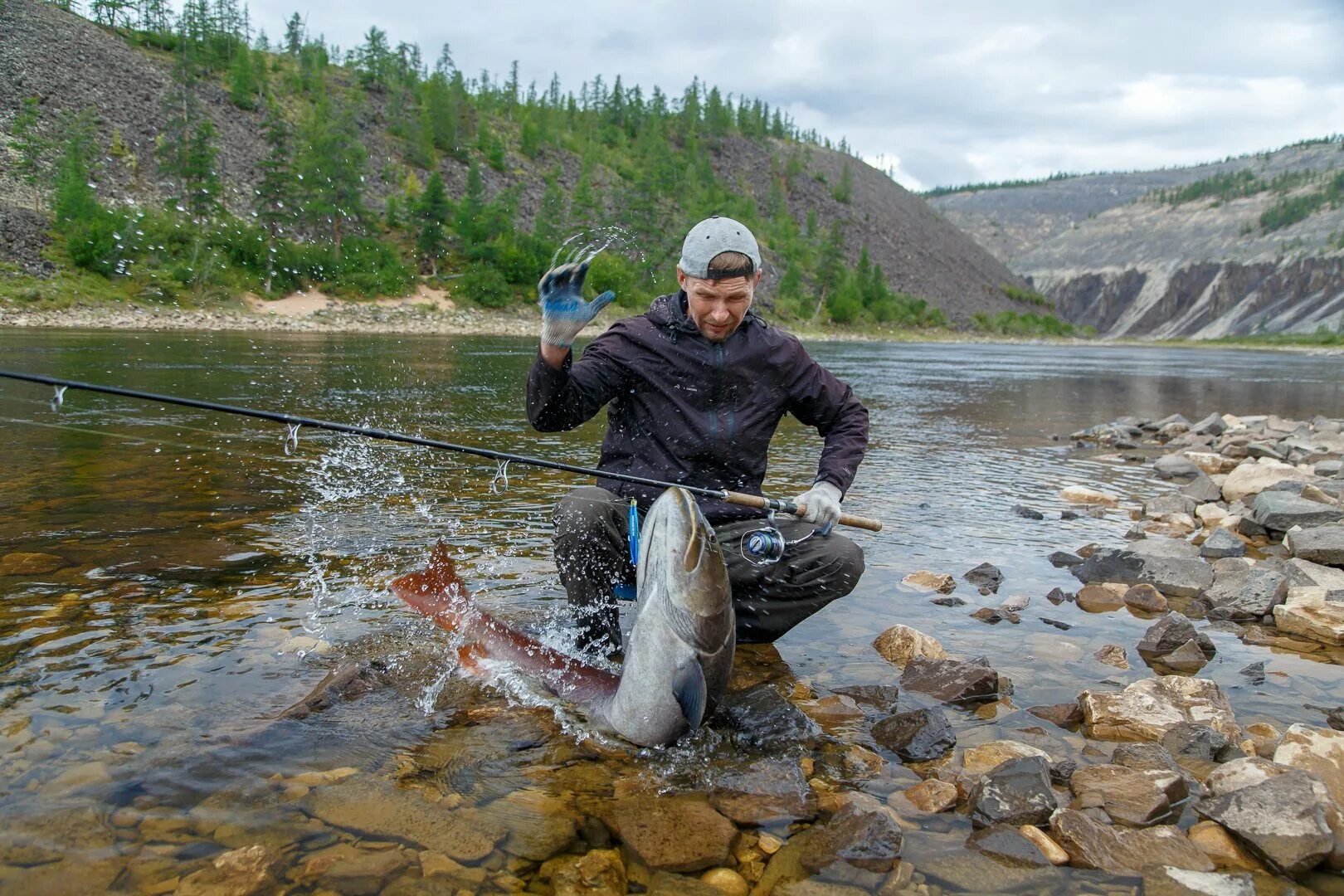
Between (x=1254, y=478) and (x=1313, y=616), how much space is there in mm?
5532

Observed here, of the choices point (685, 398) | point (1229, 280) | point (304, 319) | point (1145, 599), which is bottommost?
point (1145, 599)

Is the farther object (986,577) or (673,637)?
(986,577)

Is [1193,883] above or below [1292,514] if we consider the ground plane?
below

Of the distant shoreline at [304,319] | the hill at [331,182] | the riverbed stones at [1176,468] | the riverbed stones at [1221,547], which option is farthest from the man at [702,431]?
the distant shoreline at [304,319]

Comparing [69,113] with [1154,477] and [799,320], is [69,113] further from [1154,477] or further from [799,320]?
[1154,477]

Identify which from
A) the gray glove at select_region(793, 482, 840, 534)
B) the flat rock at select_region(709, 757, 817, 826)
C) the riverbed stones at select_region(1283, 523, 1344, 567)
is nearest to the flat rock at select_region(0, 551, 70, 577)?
the flat rock at select_region(709, 757, 817, 826)

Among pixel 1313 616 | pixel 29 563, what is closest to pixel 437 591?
pixel 29 563

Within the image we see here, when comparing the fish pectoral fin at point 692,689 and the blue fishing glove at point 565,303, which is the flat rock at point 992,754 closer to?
the fish pectoral fin at point 692,689

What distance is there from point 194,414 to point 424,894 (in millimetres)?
11952

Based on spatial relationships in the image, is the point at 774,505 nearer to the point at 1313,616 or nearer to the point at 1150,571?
the point at 1313,616

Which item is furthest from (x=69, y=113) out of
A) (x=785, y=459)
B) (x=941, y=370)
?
(x=785, y=459)

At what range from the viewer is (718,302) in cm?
418

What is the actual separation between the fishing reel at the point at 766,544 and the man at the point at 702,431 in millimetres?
24

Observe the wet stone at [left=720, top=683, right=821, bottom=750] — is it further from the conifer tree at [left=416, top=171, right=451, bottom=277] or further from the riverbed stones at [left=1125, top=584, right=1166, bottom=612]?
the conifer tree at [left=416, top=171, right=451, bottom=277]
